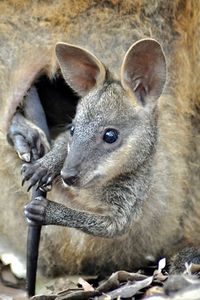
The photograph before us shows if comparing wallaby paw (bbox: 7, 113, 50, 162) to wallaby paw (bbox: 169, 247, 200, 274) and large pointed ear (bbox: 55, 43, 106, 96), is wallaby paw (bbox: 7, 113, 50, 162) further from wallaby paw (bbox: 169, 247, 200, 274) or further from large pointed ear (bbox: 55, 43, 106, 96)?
wallaby paw (bbox: 169, 247, 200, 274)

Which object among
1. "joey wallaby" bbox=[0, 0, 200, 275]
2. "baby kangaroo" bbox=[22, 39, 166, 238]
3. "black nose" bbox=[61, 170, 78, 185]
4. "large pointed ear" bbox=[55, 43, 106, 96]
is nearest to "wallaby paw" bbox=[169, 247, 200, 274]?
"joey wallaby" bbox=[0, 0, 200, 275]

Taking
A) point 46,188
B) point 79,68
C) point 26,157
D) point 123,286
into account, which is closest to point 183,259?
point 123,286

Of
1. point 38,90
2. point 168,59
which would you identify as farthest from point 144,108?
point 38,90

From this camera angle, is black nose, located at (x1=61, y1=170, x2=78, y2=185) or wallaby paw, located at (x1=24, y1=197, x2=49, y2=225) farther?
wallaby paw, located at (x1=24, y1=197, x2=49, y2=225)

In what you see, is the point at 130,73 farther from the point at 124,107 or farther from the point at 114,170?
the point at 114,170

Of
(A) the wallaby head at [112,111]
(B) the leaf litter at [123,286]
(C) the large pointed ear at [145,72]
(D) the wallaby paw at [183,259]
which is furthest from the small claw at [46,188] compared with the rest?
(D) the wallaby paw at [183,259]

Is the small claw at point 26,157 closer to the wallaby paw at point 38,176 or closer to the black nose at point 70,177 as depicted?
the wallaby paw at point 38,176
